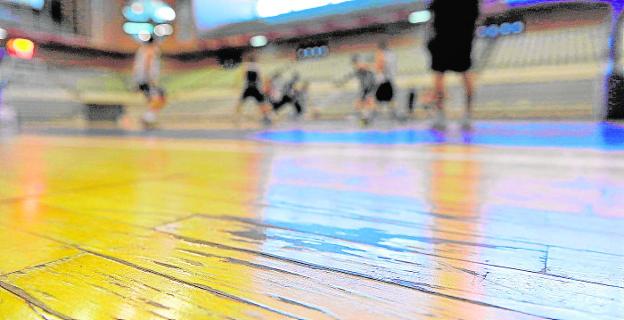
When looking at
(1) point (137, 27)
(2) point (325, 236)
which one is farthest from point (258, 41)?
(2) point (325, 236)

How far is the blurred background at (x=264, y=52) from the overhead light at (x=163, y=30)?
3 centimetres

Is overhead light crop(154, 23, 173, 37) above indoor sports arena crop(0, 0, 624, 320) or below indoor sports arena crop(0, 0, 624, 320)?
above

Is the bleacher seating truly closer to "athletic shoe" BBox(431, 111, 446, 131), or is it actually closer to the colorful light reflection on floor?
"athletic shoe" BBox(431, 111, 446, 131)

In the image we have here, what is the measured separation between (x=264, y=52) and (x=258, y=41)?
Answer: 0.28 m

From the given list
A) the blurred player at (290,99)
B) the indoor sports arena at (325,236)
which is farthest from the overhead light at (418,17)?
the indoor sports arena at (325,236)

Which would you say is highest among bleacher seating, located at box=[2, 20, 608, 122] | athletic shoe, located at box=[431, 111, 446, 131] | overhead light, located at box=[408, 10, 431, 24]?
overhead light, located at box=[408, 10, 431, 24]

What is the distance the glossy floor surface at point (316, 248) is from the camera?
0.68ft

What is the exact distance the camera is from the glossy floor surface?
0.21m

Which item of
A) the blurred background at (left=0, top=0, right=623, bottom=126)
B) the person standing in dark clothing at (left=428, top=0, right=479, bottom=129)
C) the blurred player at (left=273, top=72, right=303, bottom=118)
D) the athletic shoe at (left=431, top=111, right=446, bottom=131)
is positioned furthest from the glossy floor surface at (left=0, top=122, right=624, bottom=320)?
the blurred player at (left=273, top=72, right=303, bottom=118)

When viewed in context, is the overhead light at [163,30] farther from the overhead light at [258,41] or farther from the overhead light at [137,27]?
the overhead light at [258,41]

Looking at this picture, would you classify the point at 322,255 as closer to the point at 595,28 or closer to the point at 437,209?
the point at 437,209

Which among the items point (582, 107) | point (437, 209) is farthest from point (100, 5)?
point (437, 209)

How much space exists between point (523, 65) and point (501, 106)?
1.18 m

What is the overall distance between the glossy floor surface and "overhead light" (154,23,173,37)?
11140 millimetres
